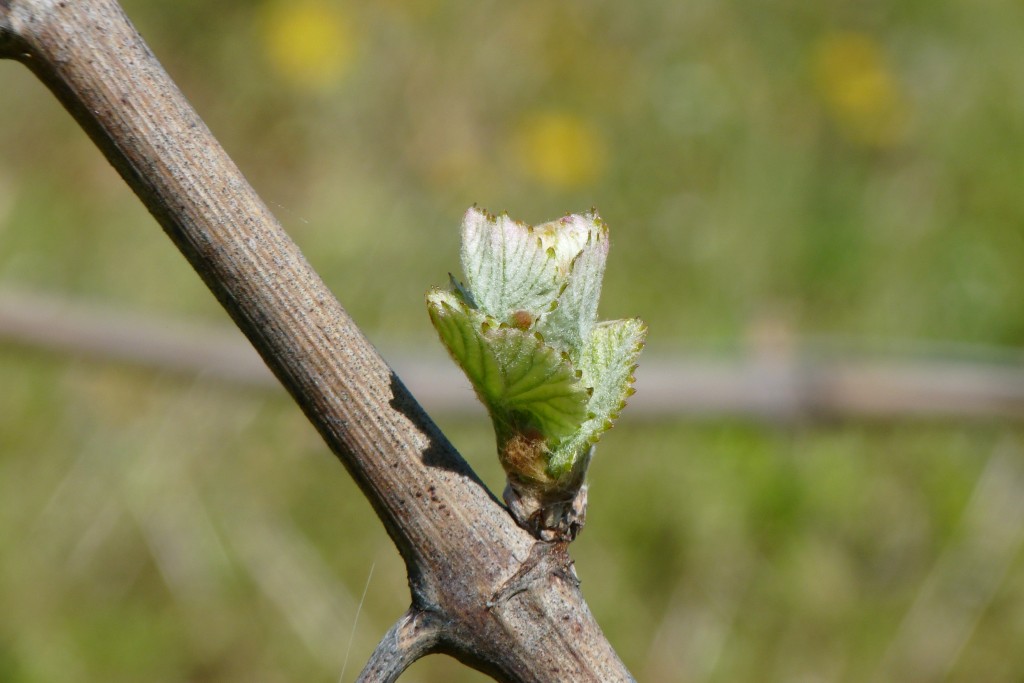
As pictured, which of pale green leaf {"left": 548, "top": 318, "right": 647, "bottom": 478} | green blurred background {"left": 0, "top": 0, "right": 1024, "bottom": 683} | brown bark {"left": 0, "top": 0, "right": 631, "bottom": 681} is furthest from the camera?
green blurred background {"left": 0, "top": 0, "right": 1024, "bottom": 683}

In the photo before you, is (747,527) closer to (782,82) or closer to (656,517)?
(656,517)

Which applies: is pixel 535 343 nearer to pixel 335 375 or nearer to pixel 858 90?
pixel 335 375

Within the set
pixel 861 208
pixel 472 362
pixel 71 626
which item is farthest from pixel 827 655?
pixel 472 362

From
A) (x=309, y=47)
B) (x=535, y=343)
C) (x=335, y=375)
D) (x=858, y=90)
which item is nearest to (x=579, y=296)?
(x=535, y=343)

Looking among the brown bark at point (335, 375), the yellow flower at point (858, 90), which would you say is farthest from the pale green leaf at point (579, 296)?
the yellow flower at point (858, 90)

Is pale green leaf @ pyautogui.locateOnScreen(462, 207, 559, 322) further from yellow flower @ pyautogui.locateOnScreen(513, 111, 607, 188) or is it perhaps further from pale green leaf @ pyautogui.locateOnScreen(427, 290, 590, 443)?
yellow flower @ pyautogui.locateOnScreen(513, 111, 607, 188)

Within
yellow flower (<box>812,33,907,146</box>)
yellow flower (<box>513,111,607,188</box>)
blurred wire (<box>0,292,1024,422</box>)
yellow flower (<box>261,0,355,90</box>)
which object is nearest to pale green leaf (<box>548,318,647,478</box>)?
blurred wire (<box>0,292,1024,422</box>)
